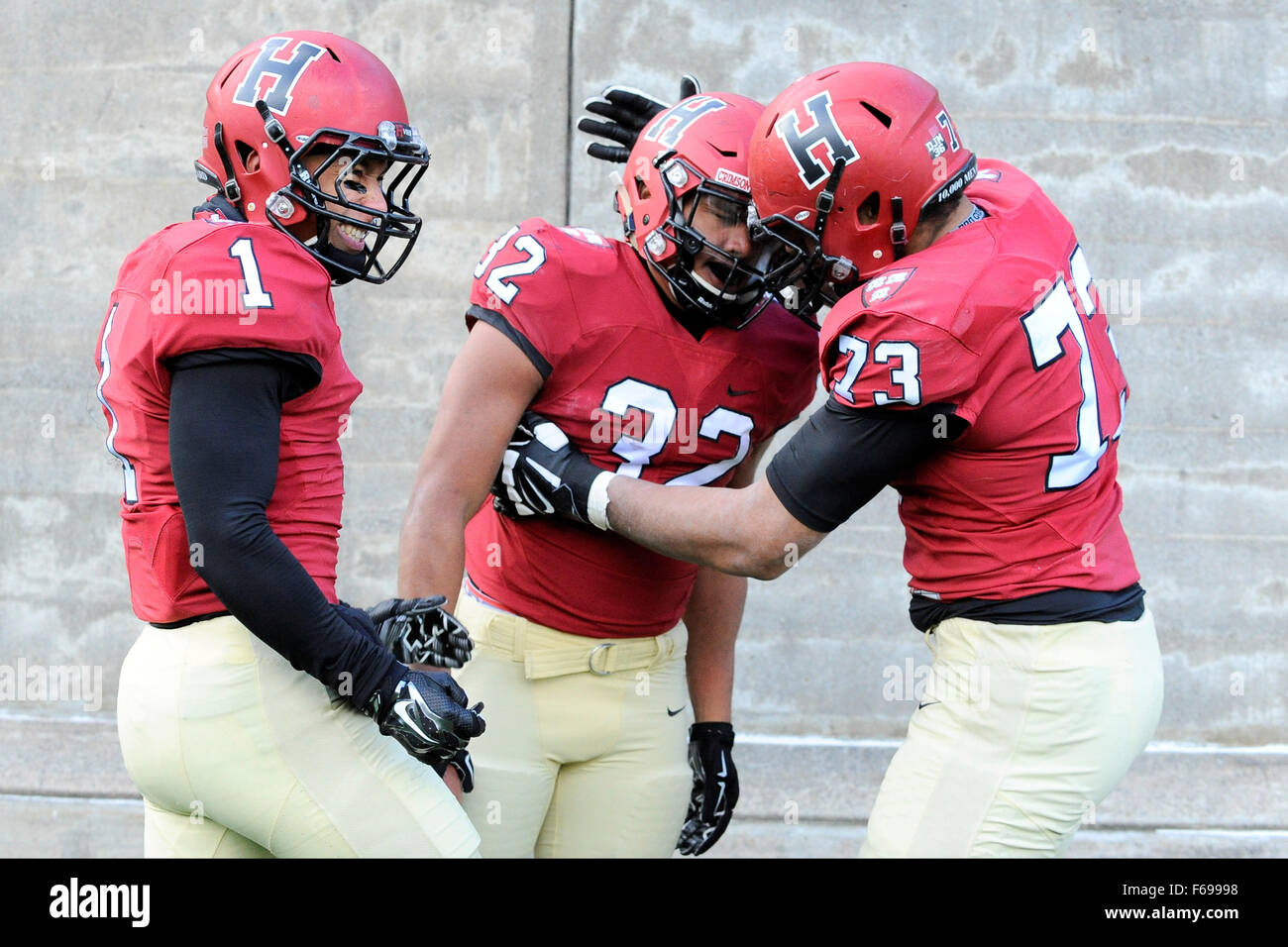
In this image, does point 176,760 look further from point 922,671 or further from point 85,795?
point 922,671

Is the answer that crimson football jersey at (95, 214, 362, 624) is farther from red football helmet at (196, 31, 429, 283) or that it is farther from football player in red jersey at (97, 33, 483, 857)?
red football helmet at (196, 31, 429, 283)

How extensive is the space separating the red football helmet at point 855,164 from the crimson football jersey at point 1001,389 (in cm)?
10

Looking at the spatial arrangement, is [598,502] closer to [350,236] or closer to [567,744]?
[567,744]

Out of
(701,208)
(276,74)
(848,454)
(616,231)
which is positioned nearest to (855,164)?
(701,208)

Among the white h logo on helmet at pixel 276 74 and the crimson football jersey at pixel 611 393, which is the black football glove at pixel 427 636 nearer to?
the crimson football jersey at pixel 611 393

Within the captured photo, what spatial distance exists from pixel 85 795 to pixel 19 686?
48 cm

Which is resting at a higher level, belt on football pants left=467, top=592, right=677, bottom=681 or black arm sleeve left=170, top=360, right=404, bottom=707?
black arm sleeve left=170, top=360, right=404, bottom=707

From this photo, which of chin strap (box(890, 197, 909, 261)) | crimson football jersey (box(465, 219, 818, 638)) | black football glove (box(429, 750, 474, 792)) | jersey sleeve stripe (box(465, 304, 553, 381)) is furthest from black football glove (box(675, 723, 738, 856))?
chin strap (box(890, 197, 909, 261))

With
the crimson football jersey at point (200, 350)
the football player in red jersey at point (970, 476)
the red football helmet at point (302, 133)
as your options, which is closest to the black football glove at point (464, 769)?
the crimson football jersey at point (200, 350)

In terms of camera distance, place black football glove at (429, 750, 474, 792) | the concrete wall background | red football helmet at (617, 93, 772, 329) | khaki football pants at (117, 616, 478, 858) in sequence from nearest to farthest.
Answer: khaki football pants at (117, 616, 478, 858)
black football glove at (429, 750, 474, 792)
red football helmet at (617, 93, 772, 329)
the concrete wall background

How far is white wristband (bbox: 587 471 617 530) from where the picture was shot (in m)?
2.35

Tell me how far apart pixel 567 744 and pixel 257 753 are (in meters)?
0.78

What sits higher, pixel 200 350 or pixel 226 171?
pixel 226 171

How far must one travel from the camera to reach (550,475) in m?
2.39
